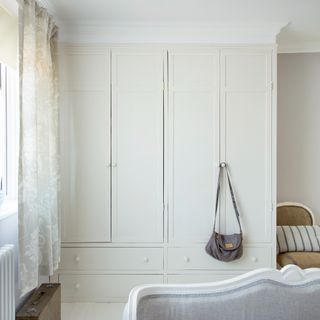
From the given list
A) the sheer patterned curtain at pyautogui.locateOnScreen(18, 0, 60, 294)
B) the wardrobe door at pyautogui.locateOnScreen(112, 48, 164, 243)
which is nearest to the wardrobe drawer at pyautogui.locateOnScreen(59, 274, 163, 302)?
the wardrobe door at pyautogui.locateOnScreen(112, 48, 164, 243)

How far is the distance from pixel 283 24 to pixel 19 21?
7.23 feet

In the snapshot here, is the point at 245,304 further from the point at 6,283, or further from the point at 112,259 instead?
the point at 112,259

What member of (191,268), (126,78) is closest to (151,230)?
(191,268)

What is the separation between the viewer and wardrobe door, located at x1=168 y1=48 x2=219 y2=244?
3.15 metres

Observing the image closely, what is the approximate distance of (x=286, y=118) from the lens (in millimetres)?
3656

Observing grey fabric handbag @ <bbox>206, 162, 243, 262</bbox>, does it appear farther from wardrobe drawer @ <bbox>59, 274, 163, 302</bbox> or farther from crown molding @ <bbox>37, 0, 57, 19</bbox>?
crown molding @ <bbox>37, 0, 57, 19</bbox>

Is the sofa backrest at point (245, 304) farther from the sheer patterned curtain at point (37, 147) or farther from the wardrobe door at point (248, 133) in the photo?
the wardrobe door at point (248, 133)

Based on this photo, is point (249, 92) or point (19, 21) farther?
point (249, 92)

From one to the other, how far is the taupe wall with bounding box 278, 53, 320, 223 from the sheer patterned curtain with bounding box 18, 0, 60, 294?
2303 millimetres

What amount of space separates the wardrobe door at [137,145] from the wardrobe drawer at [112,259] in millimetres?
115

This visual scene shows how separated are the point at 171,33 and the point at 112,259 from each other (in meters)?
2.14

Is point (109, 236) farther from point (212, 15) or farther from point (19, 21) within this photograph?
point (212, 15)

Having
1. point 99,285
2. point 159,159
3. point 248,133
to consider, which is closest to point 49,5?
point 159,159

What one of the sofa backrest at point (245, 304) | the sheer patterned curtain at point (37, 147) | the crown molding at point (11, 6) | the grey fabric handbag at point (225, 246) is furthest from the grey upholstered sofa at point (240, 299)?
the crown molding at point (11, 6)
